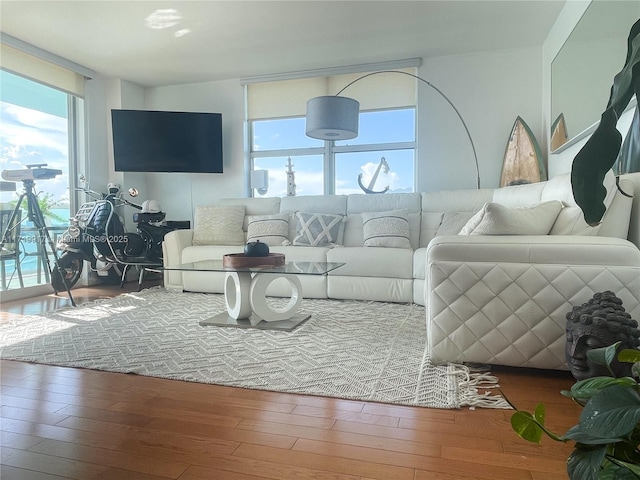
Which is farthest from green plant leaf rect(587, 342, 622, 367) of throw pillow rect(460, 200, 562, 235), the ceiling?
the ceiling

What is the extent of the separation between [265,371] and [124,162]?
3.80 metres

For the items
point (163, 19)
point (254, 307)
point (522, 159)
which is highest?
point (163, 19)

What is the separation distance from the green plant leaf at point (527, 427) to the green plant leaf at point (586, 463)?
0.05 m

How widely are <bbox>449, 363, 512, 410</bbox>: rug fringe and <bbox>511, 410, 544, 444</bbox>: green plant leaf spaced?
96 cm

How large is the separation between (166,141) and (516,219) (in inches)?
163

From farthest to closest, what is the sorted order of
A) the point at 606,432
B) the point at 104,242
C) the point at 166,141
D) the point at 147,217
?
the point at 166,141 → the point at 147,217 → the point at 104,242 → the point at 606,432

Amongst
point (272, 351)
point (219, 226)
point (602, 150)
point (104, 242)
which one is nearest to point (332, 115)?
point (219, 226)

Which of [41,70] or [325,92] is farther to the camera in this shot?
[325,92]

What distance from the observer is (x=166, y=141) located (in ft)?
15.9

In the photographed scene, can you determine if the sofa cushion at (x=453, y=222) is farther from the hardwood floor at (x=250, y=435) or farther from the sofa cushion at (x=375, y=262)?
the hardwood floor at (x=250, y=435)

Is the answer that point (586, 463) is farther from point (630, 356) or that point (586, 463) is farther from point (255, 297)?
point (255, 297)

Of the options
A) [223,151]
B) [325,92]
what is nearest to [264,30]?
[325,92]

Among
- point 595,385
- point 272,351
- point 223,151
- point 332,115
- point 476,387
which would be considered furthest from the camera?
point 223,151

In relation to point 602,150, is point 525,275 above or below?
below
